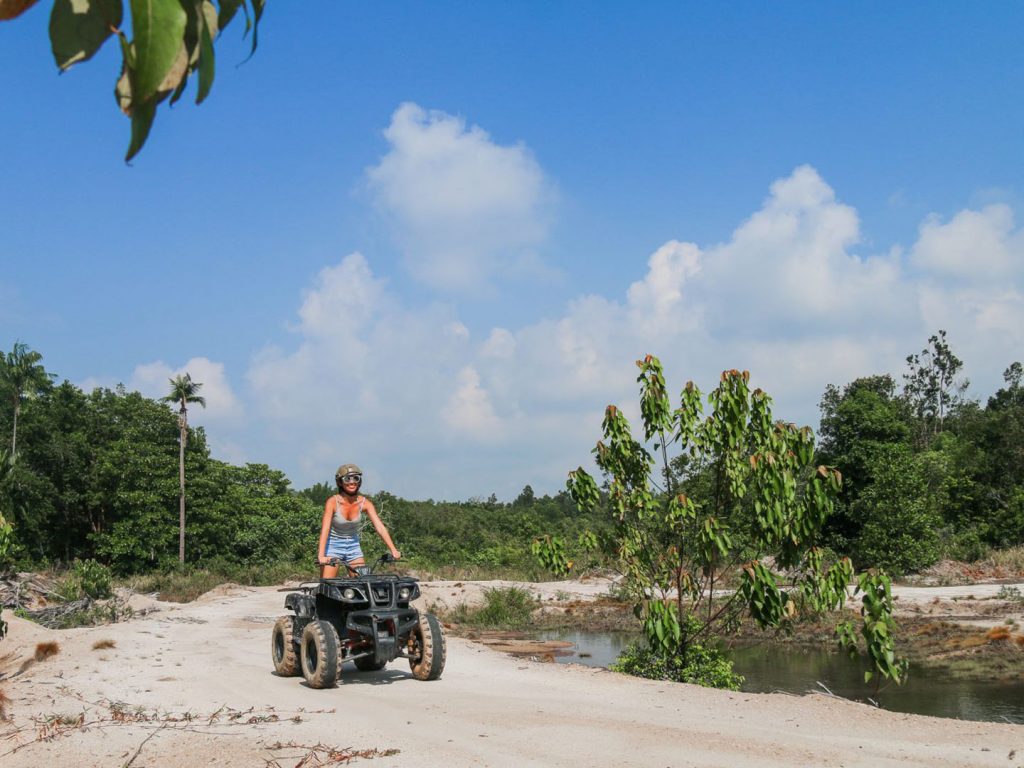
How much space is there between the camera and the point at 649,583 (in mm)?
10914

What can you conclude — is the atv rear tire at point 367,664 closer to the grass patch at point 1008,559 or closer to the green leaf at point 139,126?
the green leaf at point 139,126

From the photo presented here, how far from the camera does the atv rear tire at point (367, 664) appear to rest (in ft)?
28.7

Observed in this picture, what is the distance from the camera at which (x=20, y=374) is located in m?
42.2

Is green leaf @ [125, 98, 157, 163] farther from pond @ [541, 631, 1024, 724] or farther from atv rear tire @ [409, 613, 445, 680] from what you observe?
pond @ [541, 631, 1024, 724]

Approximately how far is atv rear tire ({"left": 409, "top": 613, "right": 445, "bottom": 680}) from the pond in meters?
5.64

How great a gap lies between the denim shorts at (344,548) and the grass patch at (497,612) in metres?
9.95

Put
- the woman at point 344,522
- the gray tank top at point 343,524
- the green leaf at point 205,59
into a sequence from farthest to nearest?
the gray tank top at point 343,524, the woman at point 344,522, the green leaf at point 205,59

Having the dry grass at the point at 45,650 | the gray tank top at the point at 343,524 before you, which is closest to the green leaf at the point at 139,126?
the gray tank top at the point at 343,524

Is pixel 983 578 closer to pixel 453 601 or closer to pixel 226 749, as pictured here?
pixel 453 601

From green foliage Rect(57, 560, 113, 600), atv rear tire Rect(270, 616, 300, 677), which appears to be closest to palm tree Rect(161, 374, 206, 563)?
green foliage Rect(57, 560, 113, 600)

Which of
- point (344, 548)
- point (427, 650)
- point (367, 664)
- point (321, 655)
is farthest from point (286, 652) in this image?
point (427, 650)

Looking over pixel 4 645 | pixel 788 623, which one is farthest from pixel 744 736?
pixel 4 645

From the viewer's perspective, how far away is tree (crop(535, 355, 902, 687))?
9.71 meters

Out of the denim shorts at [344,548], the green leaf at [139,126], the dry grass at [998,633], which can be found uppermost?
the green leaf at [139,126]
